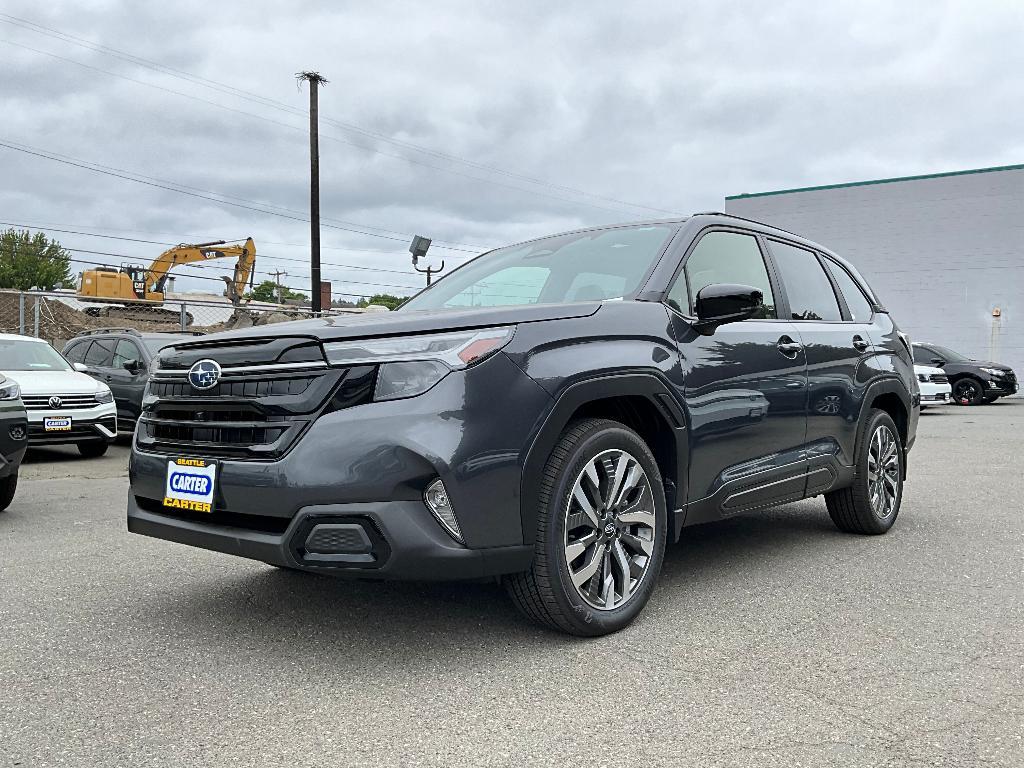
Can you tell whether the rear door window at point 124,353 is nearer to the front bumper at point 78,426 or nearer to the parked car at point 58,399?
the parked car at point 58,399

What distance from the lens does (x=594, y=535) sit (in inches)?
142

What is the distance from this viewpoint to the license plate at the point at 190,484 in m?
3.42

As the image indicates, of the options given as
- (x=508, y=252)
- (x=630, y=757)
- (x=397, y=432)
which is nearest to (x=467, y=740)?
(x=630, y=757)

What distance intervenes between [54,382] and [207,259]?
23826 millimetres

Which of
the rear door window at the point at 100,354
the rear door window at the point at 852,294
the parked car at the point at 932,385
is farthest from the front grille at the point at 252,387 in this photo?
the parked car at the point at 932,385

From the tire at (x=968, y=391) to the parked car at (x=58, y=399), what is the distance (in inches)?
814

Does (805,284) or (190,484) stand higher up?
(805,284)

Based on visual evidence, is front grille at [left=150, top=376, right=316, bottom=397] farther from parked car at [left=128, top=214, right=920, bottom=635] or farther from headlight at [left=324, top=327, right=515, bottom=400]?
headlight at [left=324, top=327, right=515, bottom=400]

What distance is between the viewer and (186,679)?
318 centimetres

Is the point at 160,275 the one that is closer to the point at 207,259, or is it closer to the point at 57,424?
the point at 207,259

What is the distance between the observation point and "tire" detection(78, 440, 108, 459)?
11.5 m

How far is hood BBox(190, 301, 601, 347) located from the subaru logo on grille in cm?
11

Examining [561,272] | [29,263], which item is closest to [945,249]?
[561,272]

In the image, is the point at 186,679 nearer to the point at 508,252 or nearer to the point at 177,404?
the point at 177,404
